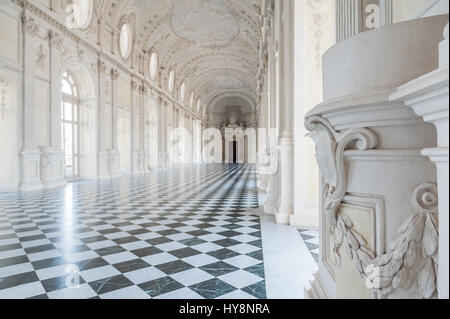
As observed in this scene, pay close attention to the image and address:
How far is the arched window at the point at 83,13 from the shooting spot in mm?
12719

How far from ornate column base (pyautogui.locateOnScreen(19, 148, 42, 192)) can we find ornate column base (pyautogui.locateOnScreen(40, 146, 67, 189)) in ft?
0.67

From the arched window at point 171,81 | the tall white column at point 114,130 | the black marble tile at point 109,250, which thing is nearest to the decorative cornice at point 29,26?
the tall white column at point 114,130

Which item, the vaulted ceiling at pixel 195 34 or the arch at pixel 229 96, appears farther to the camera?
the arch at pixel 229 96

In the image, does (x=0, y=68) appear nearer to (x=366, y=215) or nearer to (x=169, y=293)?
(x=169, y=293)

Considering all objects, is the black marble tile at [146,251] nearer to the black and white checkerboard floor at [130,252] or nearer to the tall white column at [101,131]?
the black and white checkerboard floor at [130,252]

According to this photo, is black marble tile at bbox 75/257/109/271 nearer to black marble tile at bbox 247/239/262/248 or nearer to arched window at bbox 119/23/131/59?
black marble tile at bbox 247/239/262/248

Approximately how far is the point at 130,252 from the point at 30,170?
328 inches

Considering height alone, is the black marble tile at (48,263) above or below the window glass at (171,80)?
below

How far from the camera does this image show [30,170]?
985 centimetres

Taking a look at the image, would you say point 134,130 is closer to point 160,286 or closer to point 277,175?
point 277,175

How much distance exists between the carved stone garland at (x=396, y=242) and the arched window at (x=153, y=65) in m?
22.1

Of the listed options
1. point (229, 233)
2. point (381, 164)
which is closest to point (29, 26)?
point (229, 233)

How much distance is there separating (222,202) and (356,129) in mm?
6293
